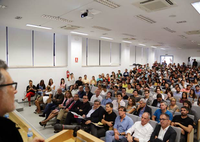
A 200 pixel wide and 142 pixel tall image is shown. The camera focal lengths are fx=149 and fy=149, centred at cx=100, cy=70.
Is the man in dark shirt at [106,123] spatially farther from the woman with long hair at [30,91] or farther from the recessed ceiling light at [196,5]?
the woman with long hair at [30,91]

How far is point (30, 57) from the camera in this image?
8430 millimetres

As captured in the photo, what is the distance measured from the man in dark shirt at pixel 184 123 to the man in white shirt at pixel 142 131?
72 cm

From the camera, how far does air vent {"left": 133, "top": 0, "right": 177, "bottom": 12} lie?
3749 mm

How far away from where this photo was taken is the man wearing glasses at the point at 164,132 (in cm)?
286

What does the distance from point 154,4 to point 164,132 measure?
3.11 metres

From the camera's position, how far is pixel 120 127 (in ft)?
11.4

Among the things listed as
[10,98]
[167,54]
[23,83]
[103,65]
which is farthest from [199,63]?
[10,98]

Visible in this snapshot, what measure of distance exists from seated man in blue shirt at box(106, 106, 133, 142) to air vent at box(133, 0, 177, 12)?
2.78 meters

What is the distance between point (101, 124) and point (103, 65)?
28.8ft

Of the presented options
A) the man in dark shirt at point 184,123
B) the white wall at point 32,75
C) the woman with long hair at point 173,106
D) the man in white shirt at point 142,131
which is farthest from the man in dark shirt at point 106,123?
the white wall at point 32,75

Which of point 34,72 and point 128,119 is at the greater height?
point 34,72

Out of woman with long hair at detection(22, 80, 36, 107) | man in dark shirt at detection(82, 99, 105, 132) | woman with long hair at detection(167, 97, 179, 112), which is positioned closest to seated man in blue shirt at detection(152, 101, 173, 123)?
woman with long hair at detection(167, 97, 179, 112)

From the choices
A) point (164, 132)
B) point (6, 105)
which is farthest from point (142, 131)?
point (6, 105)

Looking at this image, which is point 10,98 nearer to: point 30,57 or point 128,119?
point 128,119
